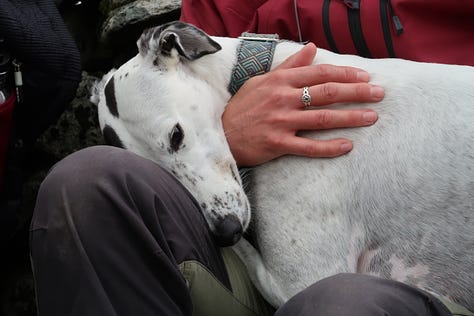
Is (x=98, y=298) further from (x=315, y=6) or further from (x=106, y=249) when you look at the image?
(x=315, y=6)

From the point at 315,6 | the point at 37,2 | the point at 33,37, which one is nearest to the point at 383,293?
the point at 315,6

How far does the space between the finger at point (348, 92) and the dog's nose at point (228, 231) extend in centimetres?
50

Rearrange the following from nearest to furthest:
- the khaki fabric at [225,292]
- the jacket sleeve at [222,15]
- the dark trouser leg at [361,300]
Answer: the dark trouser leg at [361,300] → the khaki fabric at [225,292] → the jacket sleeve at [222,15]

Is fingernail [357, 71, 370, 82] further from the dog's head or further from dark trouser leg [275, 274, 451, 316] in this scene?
dark trouser leg [275, 274, 451, 316]

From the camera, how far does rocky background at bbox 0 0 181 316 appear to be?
11.3ft

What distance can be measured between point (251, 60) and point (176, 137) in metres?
0.43

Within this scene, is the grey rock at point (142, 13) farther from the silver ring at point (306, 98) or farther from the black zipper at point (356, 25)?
the silver ring at point (306, 98)

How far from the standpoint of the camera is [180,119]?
92.4 inches

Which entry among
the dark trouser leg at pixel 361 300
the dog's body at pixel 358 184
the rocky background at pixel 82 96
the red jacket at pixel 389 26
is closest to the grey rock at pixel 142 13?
the rocky background at pixel 82 96

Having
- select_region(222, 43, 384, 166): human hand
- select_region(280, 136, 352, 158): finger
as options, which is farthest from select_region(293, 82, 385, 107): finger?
select_region(280, 136, 352, 158): finger

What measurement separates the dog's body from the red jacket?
13cm

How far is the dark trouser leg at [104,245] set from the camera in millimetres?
1767

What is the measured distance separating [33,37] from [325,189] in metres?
1.20

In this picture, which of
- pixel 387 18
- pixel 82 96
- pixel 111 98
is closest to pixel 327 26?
pixel 387 18
